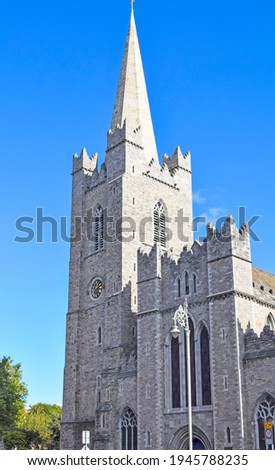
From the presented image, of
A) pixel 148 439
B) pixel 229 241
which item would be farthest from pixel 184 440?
pixel 229 241

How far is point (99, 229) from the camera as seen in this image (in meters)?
49.1

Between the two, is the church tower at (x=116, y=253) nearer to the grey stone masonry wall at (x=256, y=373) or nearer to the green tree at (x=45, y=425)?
the grey stone masonry wall at (x=256, y=373)

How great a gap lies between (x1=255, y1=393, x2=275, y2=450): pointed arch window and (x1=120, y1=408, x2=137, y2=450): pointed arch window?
10401 millimetres

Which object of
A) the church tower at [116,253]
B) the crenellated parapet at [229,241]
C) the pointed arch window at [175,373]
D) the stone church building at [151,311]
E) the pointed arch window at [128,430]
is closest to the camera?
the stone church building at [151,311]

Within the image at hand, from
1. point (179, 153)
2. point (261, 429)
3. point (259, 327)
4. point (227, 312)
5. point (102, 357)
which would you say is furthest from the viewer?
point (179, 153)

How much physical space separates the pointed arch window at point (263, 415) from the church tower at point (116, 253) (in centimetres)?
957

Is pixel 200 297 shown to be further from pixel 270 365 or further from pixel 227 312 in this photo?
pixel 270 365

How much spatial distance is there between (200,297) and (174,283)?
9.69ft

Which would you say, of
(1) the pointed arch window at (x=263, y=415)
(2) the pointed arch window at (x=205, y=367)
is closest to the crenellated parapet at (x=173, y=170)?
(2) the pointed arch window at (x=205, y=367)

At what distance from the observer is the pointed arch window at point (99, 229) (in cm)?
4856

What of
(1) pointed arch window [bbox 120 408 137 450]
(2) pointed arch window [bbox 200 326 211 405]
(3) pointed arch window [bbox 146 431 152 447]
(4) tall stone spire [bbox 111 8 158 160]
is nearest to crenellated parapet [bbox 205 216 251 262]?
(2) pointed arch window [bbox 200 326 211 405]

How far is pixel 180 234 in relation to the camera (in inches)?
1987

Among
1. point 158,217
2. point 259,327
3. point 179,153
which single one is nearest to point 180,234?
point 158,217
